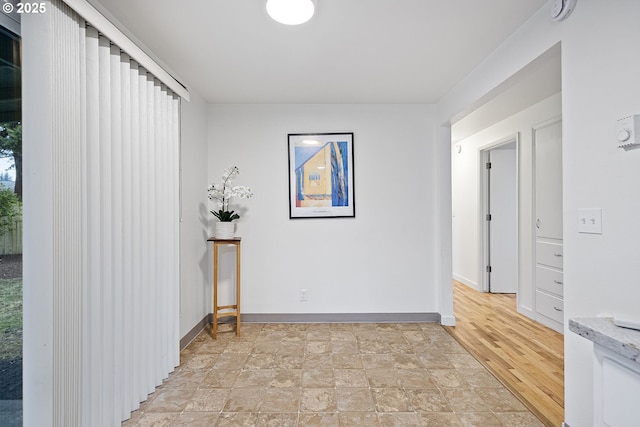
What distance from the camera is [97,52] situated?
1.55 metres

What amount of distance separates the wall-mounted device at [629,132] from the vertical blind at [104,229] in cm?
254

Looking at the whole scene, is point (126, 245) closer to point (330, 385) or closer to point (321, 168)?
point (330, 385)

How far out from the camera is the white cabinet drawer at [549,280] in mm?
3135

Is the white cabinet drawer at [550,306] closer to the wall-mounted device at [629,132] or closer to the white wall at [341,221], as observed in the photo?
the white wall at [341,221]

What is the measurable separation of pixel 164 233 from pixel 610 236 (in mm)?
2662

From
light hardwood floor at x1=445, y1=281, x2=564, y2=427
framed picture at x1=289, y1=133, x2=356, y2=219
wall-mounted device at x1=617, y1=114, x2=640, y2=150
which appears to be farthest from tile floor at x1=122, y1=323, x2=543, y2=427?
wall-mounted device at x1=617, y1=114, x2=640, y2=150

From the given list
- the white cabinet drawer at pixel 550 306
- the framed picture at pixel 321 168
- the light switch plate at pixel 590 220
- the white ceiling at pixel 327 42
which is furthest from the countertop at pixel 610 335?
the framed picture at pixel 321 168

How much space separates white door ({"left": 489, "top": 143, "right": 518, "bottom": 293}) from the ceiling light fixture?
13.0 feet

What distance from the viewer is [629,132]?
1264 mm

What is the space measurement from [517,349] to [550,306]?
92cm

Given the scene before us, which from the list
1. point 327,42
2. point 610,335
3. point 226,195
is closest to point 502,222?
point 610,335

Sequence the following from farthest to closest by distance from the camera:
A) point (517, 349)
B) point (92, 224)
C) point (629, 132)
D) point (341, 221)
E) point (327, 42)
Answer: point (341, 221), point (517, 349), point (327, 42), point (92, 224), point (629, 132)

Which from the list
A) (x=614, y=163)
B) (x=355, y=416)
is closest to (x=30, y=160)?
(x=355, y=416)

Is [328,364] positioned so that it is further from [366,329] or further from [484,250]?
[484,250]
